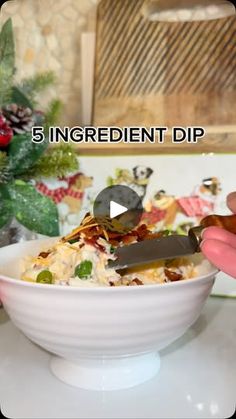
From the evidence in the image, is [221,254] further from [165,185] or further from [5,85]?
[5,85]

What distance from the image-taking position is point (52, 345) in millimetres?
585

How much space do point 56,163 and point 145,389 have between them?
0.45m

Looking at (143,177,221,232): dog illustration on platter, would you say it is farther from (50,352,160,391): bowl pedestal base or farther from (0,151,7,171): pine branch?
(50,352,160,391): bowl pedestal base

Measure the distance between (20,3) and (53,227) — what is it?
405 mm

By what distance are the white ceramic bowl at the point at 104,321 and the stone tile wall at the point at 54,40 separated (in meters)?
0.47

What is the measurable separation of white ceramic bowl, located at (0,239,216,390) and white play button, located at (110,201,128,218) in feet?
0.67

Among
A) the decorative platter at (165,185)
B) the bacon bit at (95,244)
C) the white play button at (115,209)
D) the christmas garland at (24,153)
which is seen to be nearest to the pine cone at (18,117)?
the christmas garland at (24,153)

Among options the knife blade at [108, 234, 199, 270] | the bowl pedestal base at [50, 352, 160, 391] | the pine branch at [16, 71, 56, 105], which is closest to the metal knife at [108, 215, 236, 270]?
the knife blade at [108, 234, 199, 270]

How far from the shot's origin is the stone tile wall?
954 millimetres

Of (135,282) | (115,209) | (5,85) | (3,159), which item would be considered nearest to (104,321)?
(135,282)

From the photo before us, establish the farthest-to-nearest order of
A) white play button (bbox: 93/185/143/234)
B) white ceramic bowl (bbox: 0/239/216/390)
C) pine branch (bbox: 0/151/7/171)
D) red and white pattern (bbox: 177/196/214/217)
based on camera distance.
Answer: red and white pattern (bbox: 177/196/214/217)
pine branch (bbox: 0/151/7/171)
white play button (bbox: 93/185/143/234)
white ceramic bowl (bbox: 0/239/216/390)

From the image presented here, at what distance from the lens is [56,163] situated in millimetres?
937

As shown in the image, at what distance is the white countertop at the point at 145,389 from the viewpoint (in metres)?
0.56

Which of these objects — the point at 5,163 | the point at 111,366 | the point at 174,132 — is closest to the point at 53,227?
the point at 5,163
